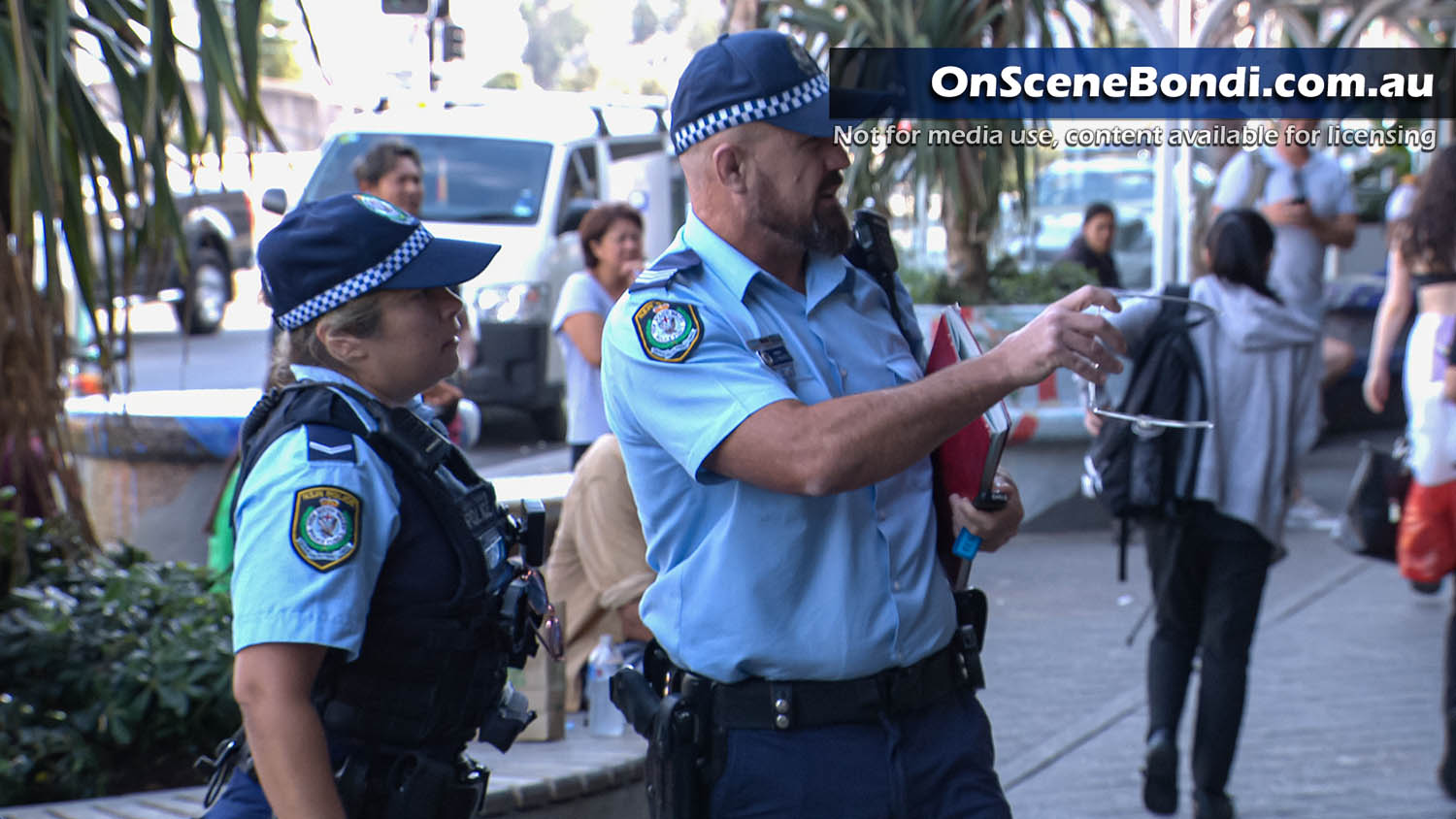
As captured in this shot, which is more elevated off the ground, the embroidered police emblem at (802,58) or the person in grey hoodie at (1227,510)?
the embroidered police emblem at (802,58)

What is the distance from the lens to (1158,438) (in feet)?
15.8

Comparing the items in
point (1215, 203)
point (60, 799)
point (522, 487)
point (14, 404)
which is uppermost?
point (1215, 203)

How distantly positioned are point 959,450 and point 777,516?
32 centimetres

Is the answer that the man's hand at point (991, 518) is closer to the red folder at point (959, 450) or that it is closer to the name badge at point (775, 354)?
the red folder at point (959, 450)

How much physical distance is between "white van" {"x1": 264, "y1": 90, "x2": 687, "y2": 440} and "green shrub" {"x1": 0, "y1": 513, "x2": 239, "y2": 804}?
6936mm

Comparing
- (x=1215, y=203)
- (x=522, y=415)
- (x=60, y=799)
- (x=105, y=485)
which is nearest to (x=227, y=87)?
(x=60, y=799)

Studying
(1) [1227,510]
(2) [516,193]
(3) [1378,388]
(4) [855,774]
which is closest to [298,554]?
(4) [855,774]

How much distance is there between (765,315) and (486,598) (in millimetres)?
585

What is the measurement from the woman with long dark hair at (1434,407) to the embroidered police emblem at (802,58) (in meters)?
3.20

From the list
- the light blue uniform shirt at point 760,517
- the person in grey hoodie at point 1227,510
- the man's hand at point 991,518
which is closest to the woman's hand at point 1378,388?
the person in grey hoodie at point 1227,510

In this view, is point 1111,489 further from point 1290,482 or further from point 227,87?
point 227,87

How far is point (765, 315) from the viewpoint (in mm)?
2535

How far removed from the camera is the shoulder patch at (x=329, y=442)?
2299 millimetres

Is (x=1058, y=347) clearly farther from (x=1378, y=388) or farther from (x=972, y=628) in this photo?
(x=1378, y=388)
